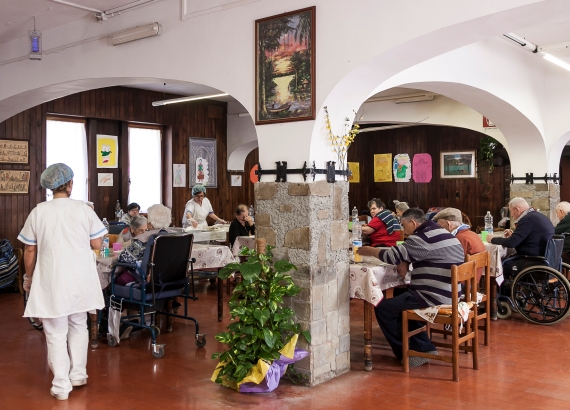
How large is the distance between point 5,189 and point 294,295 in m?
6.13

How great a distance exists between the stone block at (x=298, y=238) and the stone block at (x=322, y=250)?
121 millimetres

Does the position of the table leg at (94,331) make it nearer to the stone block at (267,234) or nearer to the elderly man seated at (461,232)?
the stone block at (267,234)

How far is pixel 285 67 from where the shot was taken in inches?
183

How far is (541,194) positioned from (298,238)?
5576 millimetres

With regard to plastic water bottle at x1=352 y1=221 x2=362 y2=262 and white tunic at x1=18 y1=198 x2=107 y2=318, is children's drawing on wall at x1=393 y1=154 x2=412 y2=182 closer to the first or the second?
plastic water bottle at x1=352 y1=221 x2=362 y2=262

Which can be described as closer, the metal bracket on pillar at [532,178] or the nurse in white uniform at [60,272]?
the nurse in white uniform at [60,272]

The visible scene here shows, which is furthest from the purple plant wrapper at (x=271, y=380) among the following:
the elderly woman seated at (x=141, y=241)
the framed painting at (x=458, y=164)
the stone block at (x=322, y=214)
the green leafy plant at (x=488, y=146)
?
the framed painting at (x=458, y=164)

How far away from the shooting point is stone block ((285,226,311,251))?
14.4 feet

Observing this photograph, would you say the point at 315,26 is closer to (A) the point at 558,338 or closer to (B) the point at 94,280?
(B) the point at 94,280

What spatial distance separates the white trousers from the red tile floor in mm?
122

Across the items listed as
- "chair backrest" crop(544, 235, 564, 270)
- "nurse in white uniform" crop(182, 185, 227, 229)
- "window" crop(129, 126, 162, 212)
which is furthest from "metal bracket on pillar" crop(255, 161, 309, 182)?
"window" crop(129, 126, 162, 212)

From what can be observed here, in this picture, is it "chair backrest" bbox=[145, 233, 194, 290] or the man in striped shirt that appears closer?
the man in striped shirt

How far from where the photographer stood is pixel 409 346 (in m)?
4.92

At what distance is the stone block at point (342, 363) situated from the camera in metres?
4.65
